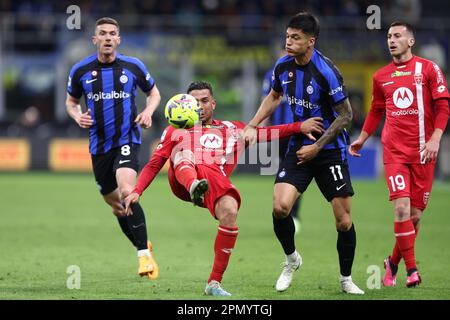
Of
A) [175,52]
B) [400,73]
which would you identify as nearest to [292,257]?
[400,73]

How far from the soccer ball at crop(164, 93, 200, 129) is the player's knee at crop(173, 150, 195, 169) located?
0.35 metres

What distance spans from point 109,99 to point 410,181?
126 inches

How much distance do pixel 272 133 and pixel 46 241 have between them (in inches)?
196

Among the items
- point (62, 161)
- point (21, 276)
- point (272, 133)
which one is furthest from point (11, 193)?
point (272, 133)

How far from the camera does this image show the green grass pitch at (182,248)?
8.26m

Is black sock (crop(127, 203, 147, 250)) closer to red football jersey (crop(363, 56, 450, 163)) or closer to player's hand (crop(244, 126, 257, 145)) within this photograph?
player's hand (crop(244, 126, 257, 145))

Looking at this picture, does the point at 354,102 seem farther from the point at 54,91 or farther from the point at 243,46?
the point at 54,91

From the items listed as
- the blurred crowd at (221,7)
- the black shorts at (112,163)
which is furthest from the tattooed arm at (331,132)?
the blurred crowd at (221,7)

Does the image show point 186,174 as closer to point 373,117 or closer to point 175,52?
point 373,117

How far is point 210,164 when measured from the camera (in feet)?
26.7

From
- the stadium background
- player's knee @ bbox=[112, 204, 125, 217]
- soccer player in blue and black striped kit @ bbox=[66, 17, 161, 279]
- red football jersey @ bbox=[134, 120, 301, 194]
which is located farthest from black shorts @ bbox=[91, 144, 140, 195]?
the stadium background

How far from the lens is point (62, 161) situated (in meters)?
24.1

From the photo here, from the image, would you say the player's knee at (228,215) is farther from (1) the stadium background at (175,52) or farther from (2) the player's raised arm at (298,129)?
(1) the stadium background at (175,52)
